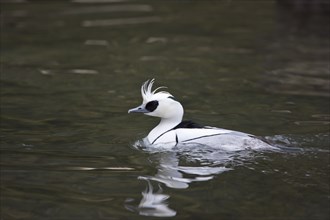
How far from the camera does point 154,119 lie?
1132 cm

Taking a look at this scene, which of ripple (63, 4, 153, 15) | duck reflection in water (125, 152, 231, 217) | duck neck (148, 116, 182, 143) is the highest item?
ripple (63, 4, 153, 15)

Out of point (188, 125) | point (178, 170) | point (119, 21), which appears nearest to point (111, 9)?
point (119, 21)

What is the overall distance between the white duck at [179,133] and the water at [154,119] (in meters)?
0.12

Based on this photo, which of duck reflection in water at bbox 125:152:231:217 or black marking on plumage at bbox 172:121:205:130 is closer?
duck reflection in water at bbox 125:152:231:217

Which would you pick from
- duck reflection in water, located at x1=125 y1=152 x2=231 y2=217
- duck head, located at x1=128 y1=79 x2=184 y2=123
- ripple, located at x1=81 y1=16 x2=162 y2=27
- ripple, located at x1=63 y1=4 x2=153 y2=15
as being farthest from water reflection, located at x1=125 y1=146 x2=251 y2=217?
ripple, located at x1=63 y1=4 x2=153 y2=15

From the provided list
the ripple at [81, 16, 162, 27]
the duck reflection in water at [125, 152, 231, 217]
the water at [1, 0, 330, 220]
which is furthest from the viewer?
the ripple at [81, 16, 162, 27]

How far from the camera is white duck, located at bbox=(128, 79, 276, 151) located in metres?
9.02

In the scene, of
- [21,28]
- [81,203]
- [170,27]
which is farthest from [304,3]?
[81,203]

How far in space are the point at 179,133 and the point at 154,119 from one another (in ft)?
6.96

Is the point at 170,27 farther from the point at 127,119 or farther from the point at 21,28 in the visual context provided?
the point at 127,119

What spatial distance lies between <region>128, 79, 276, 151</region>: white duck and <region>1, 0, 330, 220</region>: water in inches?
4.8

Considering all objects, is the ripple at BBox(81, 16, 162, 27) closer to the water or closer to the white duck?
the water

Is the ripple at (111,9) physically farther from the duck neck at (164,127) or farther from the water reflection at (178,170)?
the water reflection at (178,170)

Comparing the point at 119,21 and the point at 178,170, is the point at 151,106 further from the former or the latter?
the point at 119,21
